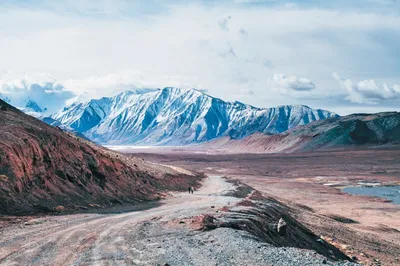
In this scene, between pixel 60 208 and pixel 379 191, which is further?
pixel 379 191

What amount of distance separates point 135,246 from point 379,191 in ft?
293

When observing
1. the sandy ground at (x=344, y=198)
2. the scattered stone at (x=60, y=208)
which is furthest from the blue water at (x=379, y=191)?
the scattered stone at (x=60, y=208)

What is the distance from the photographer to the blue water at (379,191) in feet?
284

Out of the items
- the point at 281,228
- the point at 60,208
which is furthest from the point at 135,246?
the point at 60,208

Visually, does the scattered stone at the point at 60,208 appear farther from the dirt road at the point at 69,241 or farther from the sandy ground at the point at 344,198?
the sandy ground at the point at 344,198

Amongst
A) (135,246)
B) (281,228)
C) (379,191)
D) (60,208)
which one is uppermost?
(135,246)

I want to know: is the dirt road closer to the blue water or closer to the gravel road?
the gravel road

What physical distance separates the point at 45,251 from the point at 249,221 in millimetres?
11490

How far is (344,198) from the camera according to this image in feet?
265

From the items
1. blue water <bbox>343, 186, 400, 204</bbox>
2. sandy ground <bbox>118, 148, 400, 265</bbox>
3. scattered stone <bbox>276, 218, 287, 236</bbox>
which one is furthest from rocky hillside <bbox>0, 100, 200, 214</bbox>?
blue water <bbox>343, 186, 400, 204</bbox>

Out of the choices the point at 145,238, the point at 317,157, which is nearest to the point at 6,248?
the point at 145,238

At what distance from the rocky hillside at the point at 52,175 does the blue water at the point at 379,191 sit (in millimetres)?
55122

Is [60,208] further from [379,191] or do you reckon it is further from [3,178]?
[379,191]

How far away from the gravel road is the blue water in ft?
229
